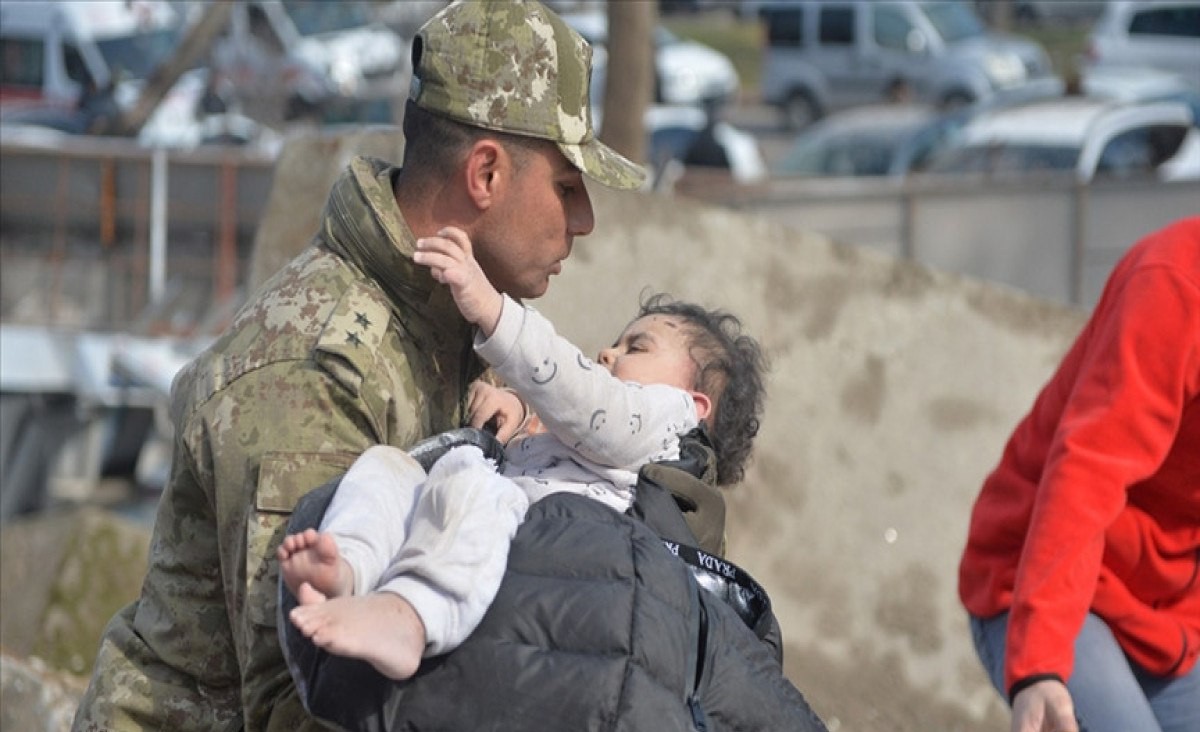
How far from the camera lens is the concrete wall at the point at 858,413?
20.1 ft

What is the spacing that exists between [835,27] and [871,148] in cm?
1217

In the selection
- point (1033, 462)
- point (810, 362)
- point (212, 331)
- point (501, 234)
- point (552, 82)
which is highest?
point (552, 82)

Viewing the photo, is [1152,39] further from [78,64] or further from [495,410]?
[495,410]

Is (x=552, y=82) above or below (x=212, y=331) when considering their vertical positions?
above

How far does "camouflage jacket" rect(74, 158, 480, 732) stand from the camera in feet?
9.09

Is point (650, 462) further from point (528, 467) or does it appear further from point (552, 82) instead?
point (552, 82)

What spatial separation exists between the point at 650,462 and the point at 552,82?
0.61 meters

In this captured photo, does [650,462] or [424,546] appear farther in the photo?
[650,462]

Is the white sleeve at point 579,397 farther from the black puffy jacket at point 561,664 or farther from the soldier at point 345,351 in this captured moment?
the black puffy jacket at point 561,664

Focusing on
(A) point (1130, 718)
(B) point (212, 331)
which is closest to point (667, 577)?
(A) point (1130, 718)

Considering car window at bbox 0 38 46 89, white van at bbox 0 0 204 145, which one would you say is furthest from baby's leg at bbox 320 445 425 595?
car window at bbox 0 38 46 89

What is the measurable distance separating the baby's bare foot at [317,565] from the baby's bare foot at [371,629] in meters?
0.03

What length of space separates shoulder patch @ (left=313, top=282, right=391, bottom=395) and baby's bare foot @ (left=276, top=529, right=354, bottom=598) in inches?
18.5

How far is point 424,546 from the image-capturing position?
8.17ft
